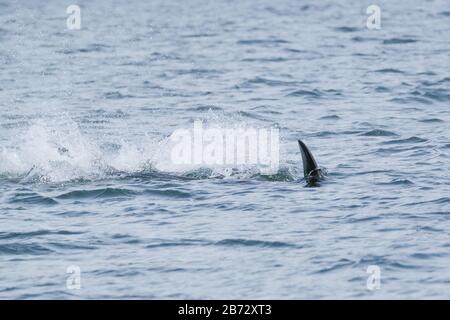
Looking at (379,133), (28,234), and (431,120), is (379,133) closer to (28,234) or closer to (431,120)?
(431,120)

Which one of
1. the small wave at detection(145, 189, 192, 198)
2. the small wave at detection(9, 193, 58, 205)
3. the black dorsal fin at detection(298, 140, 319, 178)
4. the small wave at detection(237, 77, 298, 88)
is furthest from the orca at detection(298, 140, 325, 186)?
the small wave at detection(237, 77, 298, 88)

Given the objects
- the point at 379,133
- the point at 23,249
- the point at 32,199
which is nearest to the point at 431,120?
the point at 379,133

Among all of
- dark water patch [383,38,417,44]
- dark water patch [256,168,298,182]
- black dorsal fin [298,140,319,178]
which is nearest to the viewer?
black dorsal fin [298,140,319,178]

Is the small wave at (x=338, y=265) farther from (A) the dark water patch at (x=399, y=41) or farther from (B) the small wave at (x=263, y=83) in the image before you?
(A) the dark water patch at (x=399, y=41)

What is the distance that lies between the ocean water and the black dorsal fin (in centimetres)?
39

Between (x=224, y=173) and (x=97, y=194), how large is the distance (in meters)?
2.25

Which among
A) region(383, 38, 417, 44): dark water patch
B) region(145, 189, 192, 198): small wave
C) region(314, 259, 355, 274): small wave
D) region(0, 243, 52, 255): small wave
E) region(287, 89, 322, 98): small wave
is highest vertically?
region(383, 38, 417, 44): dark water patch

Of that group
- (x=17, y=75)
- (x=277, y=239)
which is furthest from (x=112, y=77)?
(x=277, y=239)

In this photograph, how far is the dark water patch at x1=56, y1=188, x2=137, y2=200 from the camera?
15.7 m

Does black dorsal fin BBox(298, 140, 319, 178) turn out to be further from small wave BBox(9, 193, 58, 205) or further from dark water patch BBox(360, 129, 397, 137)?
dark water patch BBox(360, 129, 397, 137)

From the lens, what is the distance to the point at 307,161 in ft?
52.2

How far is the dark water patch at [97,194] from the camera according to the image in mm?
15711

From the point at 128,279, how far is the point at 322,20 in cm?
2872
